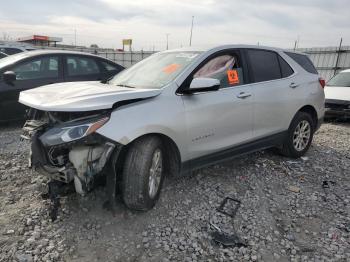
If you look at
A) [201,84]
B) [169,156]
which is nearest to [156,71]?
[201,84]

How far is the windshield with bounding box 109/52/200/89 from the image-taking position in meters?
3.74

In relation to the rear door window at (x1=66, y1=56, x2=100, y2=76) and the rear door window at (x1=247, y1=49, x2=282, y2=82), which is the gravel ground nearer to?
the rear door window at (x1=247, y1=49, x2=282, y2=82)

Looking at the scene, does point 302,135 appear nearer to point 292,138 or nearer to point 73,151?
point 292,138

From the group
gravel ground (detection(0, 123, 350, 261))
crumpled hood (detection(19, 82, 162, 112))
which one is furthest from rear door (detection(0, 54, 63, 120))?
crumpled hood (detection(19, 82, 162, 112))

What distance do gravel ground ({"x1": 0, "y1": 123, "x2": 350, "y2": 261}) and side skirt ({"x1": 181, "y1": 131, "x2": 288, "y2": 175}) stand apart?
1.15 feet

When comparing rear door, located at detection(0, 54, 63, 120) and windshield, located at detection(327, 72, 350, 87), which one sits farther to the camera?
windshield, located at detection(327, 72, 350, 87)

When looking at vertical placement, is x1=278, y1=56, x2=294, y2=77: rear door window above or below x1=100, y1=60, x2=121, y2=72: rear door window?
above

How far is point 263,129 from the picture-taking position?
181 inches

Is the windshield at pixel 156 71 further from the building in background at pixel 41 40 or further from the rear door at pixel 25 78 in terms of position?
the building in background at pixel 41 40

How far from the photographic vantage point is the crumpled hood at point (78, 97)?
9.73 ft

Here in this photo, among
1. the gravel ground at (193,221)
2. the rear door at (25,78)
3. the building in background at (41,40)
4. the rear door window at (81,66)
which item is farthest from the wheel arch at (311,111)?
the building in background at (41,40)

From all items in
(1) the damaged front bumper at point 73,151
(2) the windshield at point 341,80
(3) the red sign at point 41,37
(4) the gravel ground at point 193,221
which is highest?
(3) the red sign at point 41,37

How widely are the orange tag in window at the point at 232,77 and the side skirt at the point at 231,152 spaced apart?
80cm

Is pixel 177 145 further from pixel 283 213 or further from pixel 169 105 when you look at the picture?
pixel 283 213
